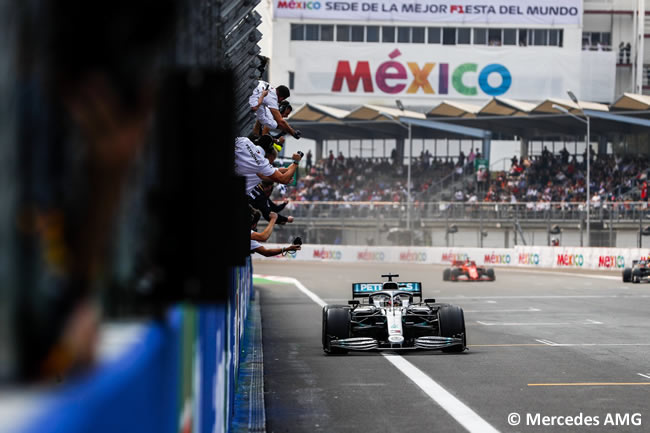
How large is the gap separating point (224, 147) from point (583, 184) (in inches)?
2151

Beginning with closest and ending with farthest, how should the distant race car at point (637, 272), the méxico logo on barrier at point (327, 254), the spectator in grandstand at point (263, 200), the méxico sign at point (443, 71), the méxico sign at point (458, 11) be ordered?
1. the spectator in grandstand at point (263, 200)
2. the distant race car at point (637, 272)
3. the méxico logo on barrier at point (327, 254)
4. the méxico sign at point (443, 71)
5. the méxico sign at point (458, 11)

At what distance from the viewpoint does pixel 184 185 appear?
2.43m

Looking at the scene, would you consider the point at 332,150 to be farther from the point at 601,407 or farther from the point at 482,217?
the point at 601,407

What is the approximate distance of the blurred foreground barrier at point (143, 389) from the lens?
1.47 metres

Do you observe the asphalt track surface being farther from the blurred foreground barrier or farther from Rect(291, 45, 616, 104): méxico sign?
Rect(291, 45, 616, 104): méxico sign

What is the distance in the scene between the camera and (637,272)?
3453 centimetres

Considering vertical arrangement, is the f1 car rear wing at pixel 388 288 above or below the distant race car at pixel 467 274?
above

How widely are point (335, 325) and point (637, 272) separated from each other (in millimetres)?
22274

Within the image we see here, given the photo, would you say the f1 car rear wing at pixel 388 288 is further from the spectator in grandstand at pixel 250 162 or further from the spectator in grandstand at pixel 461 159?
the spectator in grandstand at pixel 461 159

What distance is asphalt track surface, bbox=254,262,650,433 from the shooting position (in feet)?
30.2

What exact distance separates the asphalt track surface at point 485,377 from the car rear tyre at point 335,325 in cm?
19

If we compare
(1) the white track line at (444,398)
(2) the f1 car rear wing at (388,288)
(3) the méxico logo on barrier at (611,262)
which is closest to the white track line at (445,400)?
(1) the white track line at (444,398)

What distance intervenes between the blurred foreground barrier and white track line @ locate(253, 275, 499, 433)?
4819 mm

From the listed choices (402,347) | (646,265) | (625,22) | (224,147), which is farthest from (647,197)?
(224,147)
